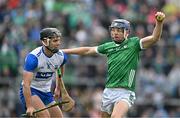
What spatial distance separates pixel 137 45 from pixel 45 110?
2031 millimetres

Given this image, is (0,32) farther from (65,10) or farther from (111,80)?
(111,80)

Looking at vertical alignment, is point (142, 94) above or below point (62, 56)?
below

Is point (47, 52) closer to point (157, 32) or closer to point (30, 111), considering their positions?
point (30, 111)

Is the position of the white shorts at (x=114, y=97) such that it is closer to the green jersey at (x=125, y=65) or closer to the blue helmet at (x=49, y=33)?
the green jersey at (x=125, y=65)

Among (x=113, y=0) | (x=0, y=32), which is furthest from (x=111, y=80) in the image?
(x=113, y=0)

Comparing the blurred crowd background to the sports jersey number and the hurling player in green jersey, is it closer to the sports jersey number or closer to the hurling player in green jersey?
the hurling player in green jersey

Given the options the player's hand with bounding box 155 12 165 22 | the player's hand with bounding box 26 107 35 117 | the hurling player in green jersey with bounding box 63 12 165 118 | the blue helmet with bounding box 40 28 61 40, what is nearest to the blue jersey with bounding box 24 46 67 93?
the blue helmet with bounding box 40 28 61 40

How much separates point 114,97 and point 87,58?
8.26 m

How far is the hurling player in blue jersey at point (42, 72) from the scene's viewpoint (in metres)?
16.3

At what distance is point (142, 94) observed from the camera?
24.1 meters

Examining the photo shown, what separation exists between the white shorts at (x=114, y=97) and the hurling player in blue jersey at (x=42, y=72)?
0.91m

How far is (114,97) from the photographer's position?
16.5 metres

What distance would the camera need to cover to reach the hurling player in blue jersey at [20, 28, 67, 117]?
16.3 meters

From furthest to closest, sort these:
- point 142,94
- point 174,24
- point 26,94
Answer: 1. point 174,24
2. point 142,94
3. point 26,94
